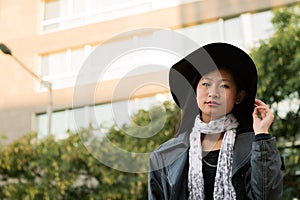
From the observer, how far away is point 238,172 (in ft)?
4.54

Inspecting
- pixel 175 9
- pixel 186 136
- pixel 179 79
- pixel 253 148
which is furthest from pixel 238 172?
pixel 175 9

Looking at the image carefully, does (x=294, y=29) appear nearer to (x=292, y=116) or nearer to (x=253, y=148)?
(x=292, y=116)

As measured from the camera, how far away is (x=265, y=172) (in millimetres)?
1311

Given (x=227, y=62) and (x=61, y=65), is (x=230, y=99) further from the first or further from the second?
(x=61, y=65)

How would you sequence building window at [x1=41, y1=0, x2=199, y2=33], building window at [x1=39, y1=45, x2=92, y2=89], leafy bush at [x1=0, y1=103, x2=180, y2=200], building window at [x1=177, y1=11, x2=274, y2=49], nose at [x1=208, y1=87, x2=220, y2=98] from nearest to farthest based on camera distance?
1. nose at [x1=208, y1=87, x2=220, y2=98]
2. leafy bush at [x1=0, y1=103, x2=180, y2=200]
3. building window at [x1=177, y1=11, x2=274, y2=49]
4. building window at [x1=41, y1=0, x2=199, y2=33]
5. building window at [x1=39, y1=45, x2=92, y2=89]

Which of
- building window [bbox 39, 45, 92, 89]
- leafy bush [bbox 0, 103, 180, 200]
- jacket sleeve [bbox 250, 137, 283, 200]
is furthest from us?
building window [bbox 39, 45, 92, 89]

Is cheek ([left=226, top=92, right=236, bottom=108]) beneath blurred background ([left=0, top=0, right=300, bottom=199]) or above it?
beneath

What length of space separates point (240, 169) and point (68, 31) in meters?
8.94

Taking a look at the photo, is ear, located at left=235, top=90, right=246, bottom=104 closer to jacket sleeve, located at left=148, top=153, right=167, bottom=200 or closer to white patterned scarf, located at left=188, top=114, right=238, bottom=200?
white patterned scarf, located at left=188, top=114, right=238, bottom=200

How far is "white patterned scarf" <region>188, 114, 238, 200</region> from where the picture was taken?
1.37m

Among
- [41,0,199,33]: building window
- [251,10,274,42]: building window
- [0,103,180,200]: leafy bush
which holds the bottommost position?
[0,103,180,200]: leafy bush

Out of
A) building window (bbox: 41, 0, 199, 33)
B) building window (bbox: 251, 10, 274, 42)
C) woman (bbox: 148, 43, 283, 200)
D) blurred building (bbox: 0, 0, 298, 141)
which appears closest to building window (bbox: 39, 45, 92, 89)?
blurred building (bbox: 0, 0, 298, 141)

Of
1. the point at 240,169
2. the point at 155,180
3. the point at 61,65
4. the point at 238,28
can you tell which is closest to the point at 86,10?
the point at 61,65

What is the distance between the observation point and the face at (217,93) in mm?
1435
